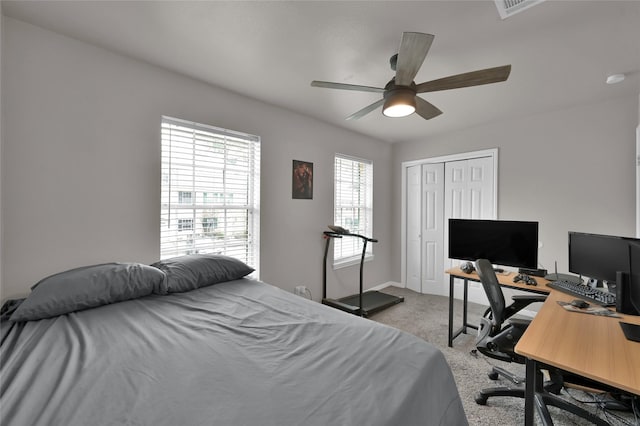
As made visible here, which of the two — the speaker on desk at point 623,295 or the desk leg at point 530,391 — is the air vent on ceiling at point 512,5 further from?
the desk leg at point 530,391

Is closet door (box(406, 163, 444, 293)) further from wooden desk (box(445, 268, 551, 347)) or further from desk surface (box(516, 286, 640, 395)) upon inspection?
desk surface (box(516, 286, 640, 395))

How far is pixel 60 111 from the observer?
6.42 ft

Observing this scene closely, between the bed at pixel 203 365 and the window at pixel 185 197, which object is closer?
the bed at pixel 203 365

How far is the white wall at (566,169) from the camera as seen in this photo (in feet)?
9.96

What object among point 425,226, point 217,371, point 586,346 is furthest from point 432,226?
point 217,371

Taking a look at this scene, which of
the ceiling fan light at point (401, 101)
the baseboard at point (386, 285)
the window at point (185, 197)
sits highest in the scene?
the ceiling fan light at point (401, 101)

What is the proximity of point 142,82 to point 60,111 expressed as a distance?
63 cm

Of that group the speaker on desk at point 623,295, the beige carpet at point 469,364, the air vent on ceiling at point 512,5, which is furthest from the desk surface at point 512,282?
the air vent on ceiling at point 512,5

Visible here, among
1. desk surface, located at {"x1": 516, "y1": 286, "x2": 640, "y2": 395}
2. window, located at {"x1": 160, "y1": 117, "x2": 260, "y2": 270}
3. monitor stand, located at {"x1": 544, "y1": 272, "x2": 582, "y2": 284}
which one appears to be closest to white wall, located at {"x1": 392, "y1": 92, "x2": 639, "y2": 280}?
monitor stand, located at {"x1": 544, "y1": 272, "x2": 582, "y2": 284}

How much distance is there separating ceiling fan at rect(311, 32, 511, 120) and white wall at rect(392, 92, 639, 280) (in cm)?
221

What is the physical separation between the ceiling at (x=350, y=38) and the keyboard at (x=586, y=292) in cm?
184

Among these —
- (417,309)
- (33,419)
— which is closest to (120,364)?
(33,419)

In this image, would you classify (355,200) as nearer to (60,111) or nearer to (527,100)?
(527,100)

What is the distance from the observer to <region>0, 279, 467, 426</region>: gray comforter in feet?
2.75
